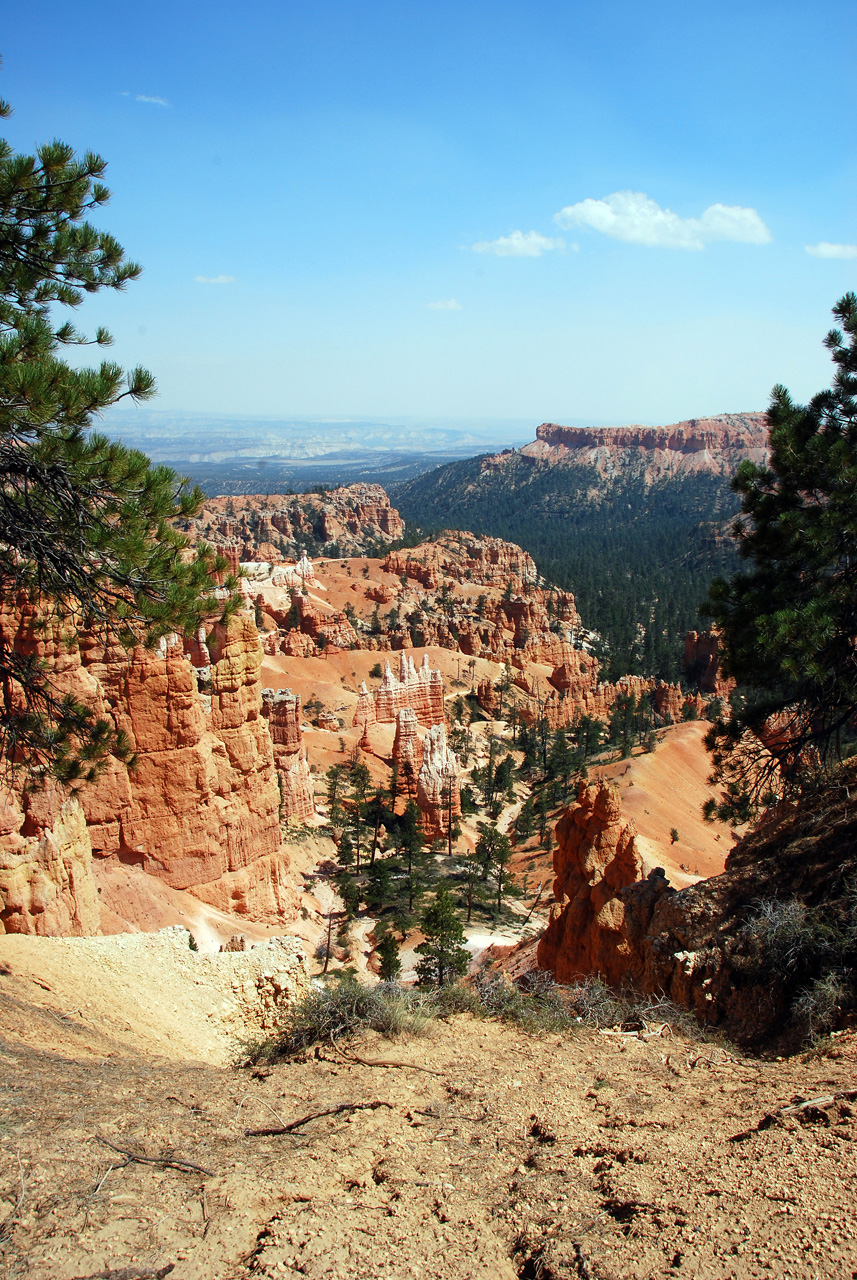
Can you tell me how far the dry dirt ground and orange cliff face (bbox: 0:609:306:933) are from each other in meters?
7.80

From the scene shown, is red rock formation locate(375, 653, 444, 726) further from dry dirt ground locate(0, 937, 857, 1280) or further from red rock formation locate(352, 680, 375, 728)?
dry dirt ground locate(0, 937, 857, 1280)

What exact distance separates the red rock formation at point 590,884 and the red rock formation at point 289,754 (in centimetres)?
1283

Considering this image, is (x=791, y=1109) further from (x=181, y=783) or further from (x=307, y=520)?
(x=307, y=520)

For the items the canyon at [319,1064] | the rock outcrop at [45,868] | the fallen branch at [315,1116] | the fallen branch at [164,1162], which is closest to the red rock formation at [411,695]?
the canyon at [319,1064]

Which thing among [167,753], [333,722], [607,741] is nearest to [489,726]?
Answer: [607,741]

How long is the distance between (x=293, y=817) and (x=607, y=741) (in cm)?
3221

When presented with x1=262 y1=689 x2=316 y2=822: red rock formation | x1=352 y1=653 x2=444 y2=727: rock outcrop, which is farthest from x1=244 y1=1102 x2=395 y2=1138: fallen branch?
x1=352 y1=653 x2=444 y2=727: rock outcrop

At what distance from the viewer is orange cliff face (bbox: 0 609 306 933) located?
1436 cm

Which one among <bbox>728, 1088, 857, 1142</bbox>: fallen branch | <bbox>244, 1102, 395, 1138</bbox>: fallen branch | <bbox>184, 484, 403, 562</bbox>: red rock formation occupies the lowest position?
<bbox>244, 1102, 395, 1138</bbox>: fallen branch

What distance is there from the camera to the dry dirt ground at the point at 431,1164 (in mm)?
3840

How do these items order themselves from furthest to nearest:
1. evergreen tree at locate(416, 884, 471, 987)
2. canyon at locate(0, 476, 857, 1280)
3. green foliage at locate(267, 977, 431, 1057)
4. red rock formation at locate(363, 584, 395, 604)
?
red rock formation at locate(363, 584, 395, 604), evergreen tree at locate(416, 884, 471, 987), green foliage at locate(267, 977, 431, 1057), canyon at locate(0, 476, 857, 1280)

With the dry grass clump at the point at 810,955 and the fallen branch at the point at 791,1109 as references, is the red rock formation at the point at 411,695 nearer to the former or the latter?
the dry grass clump at the point at 810,955

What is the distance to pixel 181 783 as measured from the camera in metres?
18.4

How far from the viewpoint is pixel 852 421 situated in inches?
386
